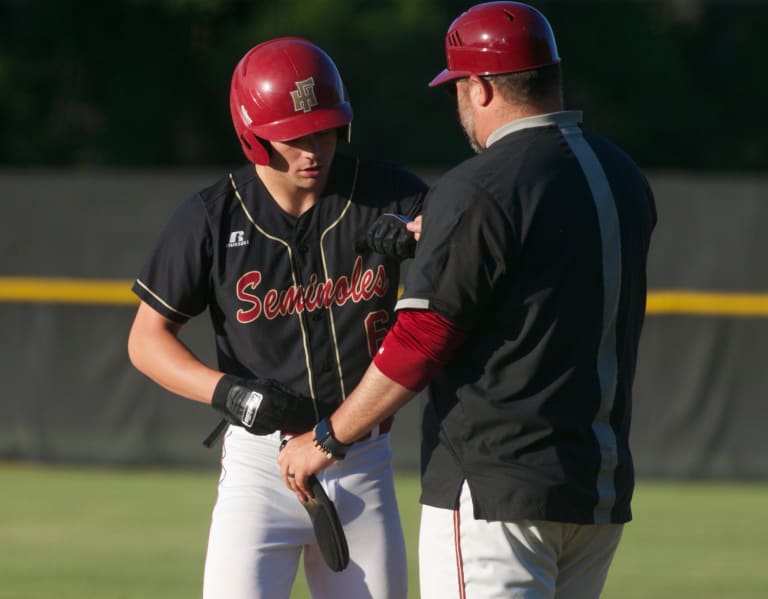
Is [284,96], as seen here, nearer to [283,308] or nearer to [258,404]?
[283,308]

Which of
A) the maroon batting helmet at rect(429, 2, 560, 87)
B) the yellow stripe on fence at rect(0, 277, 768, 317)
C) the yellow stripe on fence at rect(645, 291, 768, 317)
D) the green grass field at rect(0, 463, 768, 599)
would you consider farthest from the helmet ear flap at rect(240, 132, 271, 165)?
the yellow stripe on fence at rect(645, 291, 768, 317)

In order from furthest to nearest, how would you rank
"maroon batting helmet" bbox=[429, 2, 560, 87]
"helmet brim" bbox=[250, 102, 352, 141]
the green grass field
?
the green grass field
"helmet brim" bbox=[250, 102, 352, 141]
"maroon batting helmet" bbox=[429, 2, 560, 87]

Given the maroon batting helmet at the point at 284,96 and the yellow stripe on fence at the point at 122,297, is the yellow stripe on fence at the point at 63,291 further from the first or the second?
the maroon batting helmet at the point at 284,96

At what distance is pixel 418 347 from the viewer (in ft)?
10.9

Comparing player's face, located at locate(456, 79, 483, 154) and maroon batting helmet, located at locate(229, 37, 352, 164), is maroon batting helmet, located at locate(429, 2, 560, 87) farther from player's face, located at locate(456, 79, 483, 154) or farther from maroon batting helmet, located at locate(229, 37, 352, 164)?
maroon batting helmet, located at locate(229, 37, 352, 164)

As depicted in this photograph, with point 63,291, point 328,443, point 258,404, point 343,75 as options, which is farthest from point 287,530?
point 343,75

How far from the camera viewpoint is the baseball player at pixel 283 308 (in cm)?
401

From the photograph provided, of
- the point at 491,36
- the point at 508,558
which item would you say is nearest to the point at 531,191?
the point at 491,36

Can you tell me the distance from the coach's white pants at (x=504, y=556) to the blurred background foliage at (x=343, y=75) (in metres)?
17.2

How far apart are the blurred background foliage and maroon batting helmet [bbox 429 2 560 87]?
16979mm

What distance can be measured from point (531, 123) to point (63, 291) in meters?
7.57

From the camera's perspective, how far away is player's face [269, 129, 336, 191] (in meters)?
4.05

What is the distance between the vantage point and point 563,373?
3346mm

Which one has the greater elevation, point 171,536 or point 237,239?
point 237,239
